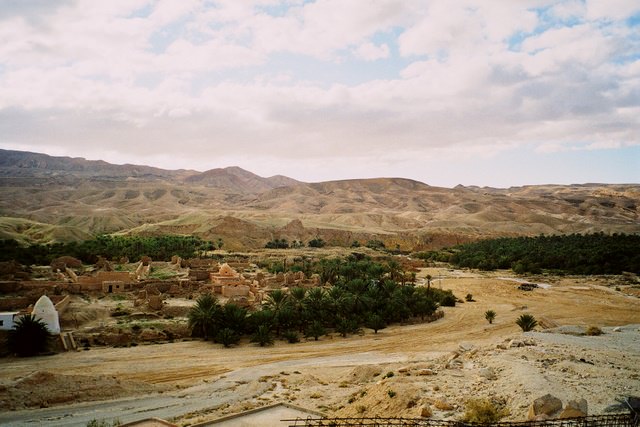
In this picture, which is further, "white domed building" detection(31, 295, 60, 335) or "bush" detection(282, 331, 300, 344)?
"bush" detection(282, 331, 300, 344)

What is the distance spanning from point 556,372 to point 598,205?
157727mm

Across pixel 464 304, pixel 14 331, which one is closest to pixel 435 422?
pixel 14 331

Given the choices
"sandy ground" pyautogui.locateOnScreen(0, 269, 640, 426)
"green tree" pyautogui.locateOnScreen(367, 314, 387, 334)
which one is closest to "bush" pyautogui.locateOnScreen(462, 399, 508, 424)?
"sandy ground" pyautogui.locateOnScreen(0, 269, 640, 426)

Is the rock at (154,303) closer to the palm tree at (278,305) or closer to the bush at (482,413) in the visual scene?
the palm tree at (278,305)

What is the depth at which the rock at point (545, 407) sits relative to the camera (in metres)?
12.1

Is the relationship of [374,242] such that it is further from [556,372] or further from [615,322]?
[556,372]

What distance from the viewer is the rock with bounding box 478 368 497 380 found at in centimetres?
1673

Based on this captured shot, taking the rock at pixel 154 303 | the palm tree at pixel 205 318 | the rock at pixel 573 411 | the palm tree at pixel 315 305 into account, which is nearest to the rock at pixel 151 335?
the palm tree at pixel 205 318

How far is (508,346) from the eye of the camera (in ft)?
68.8

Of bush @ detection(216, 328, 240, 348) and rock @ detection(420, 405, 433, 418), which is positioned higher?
rock @ detection(420, 405, 433, 418)

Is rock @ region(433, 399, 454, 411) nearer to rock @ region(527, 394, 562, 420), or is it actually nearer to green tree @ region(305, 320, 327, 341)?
rock @ region(527, 394, 562, 420)

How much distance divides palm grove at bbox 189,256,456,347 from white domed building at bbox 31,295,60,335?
24.4ft

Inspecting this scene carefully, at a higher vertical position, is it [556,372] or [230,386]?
[556,372]

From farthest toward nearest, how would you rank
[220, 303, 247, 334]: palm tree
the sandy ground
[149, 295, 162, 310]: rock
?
[149, 295, 162, 310]: rock < [220, 303, 247, 334]: palm tree < the sandy ground
